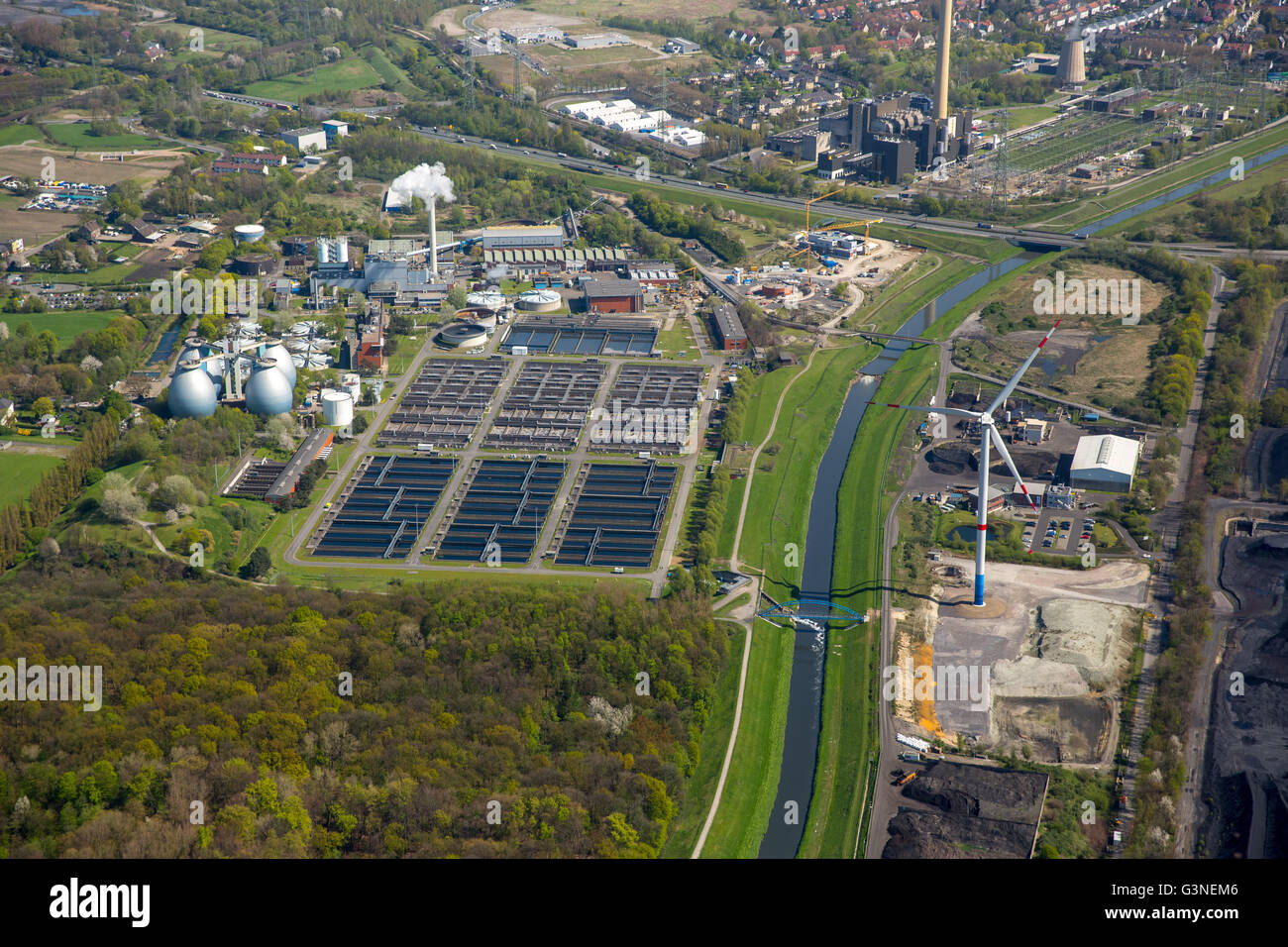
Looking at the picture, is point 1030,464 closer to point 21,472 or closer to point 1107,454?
point 1107,454

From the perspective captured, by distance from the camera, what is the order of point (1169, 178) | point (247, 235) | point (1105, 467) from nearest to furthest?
point (1105, 467)
point (247, 235)
point (1169, 178)

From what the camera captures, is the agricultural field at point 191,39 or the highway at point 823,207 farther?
the agricultural field at point 191,39

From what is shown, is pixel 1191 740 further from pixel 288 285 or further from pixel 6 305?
pixel 6 305

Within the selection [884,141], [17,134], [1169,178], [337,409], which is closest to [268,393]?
[337,409]

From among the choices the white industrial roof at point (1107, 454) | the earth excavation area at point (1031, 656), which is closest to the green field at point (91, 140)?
the white industrial roof at point (1107, 454)

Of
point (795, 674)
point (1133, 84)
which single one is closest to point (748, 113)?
point (1133, 84)

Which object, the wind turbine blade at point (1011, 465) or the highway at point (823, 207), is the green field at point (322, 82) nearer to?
the highway at point (823, 207)
